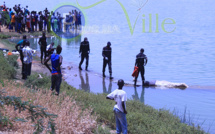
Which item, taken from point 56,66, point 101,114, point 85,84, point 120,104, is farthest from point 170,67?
point 120,104

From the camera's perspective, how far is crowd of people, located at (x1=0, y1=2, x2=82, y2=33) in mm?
34469

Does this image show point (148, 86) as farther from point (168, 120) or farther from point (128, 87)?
point (168, 120)

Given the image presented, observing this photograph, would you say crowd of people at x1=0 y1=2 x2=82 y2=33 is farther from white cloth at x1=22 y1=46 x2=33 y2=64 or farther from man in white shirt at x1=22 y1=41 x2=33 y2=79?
white cloth at x1=22 y1=46 x2=33 y2=64

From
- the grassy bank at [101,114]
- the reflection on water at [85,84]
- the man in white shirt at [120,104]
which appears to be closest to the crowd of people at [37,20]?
the reflection on water at [85,84]

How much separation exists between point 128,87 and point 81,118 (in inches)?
336

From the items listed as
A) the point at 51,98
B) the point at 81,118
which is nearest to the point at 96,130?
the point at 81,118

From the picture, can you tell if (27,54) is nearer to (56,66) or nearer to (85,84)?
(85,84)

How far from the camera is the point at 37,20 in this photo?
123ft

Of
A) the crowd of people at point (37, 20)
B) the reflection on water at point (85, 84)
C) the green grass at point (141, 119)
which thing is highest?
the crowd of people at point (37, 20)

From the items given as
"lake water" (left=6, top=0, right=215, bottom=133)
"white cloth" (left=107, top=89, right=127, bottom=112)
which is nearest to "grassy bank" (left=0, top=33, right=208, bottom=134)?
"white cloth" (left=107, top=89, right=127, bottom=112)

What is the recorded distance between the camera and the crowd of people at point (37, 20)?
3447 centimetres

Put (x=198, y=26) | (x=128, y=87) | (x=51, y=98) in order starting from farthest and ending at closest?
(x=198, y=26)
(x=128, y=87)
(x=51, y=98)

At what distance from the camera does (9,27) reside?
118ft

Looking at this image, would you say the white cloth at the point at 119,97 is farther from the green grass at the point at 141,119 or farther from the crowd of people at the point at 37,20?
the crowd of people at the point at 37,20
